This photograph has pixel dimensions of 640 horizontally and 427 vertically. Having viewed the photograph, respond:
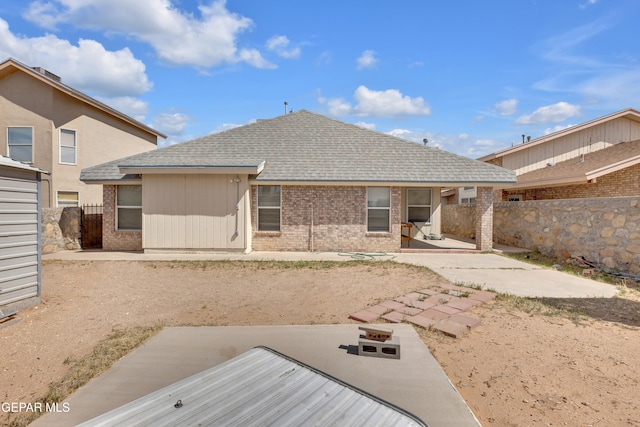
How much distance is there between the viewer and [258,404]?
2.02m

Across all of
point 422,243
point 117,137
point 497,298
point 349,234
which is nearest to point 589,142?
point 422,243

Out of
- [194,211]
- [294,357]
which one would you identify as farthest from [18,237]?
[194,211]

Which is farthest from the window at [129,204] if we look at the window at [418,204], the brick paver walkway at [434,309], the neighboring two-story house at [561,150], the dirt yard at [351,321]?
the neighboring two-story house at [561,150]

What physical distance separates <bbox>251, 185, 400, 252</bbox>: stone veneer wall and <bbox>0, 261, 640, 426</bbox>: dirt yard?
320 cm

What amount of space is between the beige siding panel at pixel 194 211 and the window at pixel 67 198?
28.4ft

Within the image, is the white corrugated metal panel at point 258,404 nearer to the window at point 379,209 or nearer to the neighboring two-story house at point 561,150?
the window at point 379,209

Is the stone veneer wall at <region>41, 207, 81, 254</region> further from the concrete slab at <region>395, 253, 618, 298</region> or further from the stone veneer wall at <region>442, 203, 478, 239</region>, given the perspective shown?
the stone veneer wall at <region>442, 203, 478, 239</region>

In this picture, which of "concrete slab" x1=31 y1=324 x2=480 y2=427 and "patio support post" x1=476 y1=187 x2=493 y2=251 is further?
"patio support post" x1=476 y1=187 x2=493 y2=251

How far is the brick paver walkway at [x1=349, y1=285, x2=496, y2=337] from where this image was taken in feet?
17.0

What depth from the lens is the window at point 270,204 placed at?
42.5ft

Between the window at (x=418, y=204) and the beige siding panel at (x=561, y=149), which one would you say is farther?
the beige siding panel at (x=561, y=149)

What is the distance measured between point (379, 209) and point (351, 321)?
8.12m

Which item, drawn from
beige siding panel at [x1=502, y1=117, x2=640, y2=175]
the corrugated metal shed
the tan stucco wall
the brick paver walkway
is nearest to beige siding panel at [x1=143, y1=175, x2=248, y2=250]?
the corrugated metal shed

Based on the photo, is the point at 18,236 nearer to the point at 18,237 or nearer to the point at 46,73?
the point at 18,237
